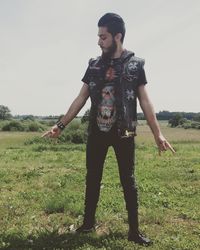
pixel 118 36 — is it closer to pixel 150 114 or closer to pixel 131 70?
pixel 131 70

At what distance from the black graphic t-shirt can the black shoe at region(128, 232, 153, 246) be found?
4.94 feet

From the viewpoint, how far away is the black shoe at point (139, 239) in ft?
19.7

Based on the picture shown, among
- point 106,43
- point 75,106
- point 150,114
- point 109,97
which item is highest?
point 106,43

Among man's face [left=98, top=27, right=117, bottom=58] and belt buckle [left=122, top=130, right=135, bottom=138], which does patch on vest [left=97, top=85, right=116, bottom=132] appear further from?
man's face [left=98, top=27, right=117, bottom=58]

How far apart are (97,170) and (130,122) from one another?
35.6 inches

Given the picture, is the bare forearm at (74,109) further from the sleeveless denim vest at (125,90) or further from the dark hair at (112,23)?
the dark hair at (112,23)

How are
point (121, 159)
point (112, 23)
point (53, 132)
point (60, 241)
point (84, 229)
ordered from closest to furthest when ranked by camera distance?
point (112, 23), point (121, 159), point (60, 241), point (53, 132), point (84, 229)

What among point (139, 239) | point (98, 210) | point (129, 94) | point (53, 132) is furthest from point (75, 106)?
point (98, 210)

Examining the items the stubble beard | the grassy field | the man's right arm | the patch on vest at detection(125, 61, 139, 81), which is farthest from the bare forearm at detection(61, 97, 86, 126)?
the grassy field

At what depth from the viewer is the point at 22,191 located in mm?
9844

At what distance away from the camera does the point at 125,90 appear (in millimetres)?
5789

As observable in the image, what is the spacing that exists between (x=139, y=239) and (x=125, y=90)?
2053 mm

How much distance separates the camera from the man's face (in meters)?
5.81

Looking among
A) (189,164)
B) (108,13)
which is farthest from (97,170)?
(189,164)
